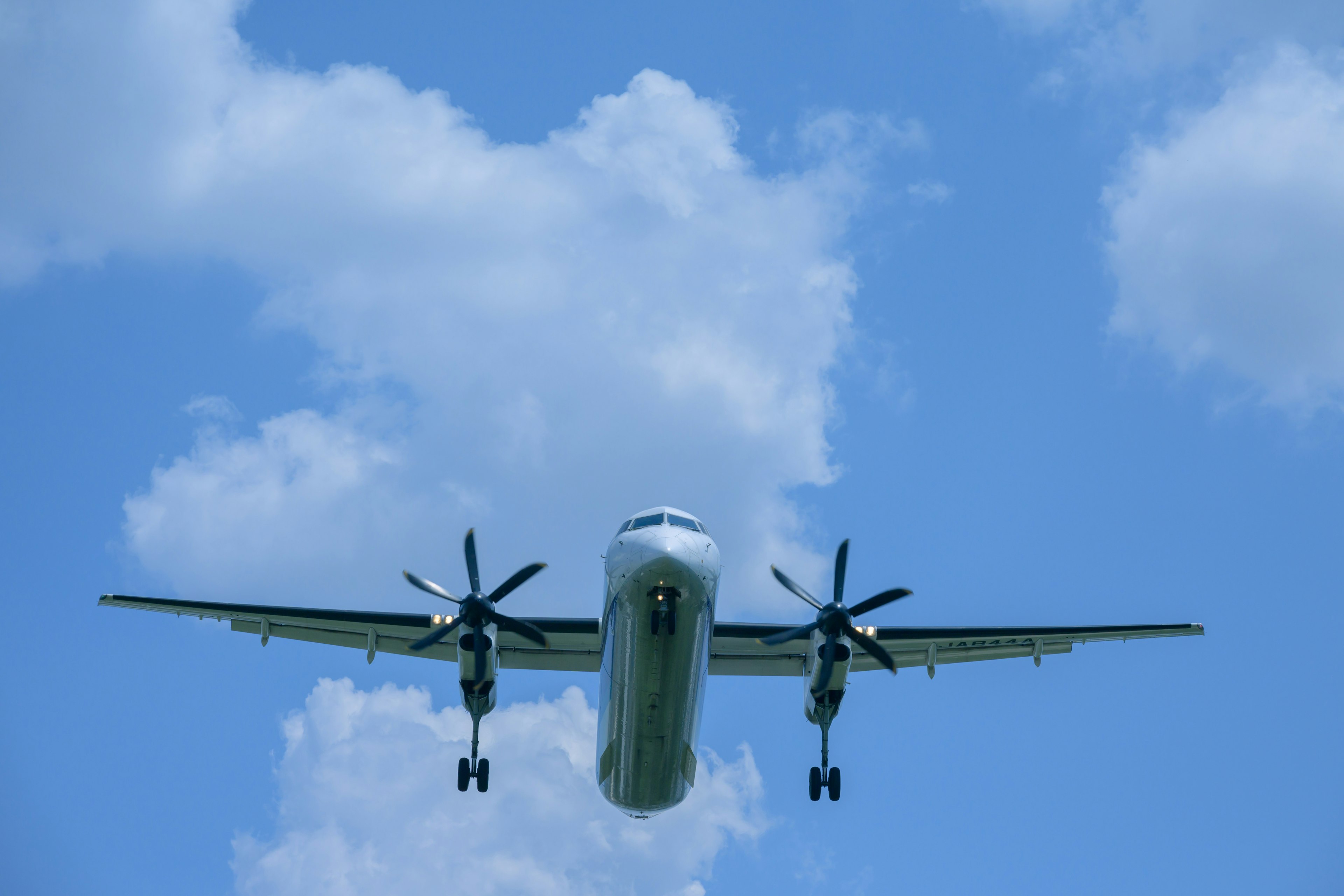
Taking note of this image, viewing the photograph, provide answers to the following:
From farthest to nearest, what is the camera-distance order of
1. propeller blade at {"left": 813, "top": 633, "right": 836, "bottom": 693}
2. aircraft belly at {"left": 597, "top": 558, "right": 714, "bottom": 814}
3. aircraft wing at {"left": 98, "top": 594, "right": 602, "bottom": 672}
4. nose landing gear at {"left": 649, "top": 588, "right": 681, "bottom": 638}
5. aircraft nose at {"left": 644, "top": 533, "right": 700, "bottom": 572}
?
aircraft wing at {"left": 98, "top": 594, "right": 602, "bottom": 672} → propeller blade at {"left": 813, "top": 633, "right": 836, "bottom": 693} → aircraft belly at {"left": 597, "top": 558, "right": 714, "bottom": 814} → nose landing gear at {"left": 649, "top": 588, "right": 681, "bottom": 638} → aircraft nose at {"left": 644, "top": 533, "right": 700, "bottom": 572}

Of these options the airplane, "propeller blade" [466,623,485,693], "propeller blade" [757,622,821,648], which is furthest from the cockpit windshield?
"propeller blade" [466,623,485,693]

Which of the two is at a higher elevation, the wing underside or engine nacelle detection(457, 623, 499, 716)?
the wing underside

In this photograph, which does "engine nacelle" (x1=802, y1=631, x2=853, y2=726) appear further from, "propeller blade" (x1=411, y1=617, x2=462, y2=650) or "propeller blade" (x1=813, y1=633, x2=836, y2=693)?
"propeller blade" (x1=411, y1=617, x2=462, y2=650)

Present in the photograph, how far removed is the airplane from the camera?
78.2ft

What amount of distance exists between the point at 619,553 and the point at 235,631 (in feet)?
41.6

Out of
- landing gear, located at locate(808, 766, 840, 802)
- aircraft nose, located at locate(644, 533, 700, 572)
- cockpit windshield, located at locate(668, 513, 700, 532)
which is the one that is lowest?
landing gear, located at locate(808, 766, 840, 802)

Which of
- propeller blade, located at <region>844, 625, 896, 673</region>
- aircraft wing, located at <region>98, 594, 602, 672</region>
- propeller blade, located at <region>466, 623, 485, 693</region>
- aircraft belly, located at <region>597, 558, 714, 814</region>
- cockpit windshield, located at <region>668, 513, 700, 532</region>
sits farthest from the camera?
aircraft wing, located at <region>98, 594, 602, 672</region>

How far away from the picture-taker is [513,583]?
27.5 m

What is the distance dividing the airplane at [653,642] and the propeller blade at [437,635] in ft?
0.12

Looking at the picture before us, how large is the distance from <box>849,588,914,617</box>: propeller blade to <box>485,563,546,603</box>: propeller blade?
761 centimetres

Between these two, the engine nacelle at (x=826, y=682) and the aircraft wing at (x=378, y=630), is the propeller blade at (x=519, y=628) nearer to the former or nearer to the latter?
the aircraft wing at (x=378, y=630)

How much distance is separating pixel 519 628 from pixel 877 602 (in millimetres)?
8663

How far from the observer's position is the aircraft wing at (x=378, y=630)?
95.5 feet

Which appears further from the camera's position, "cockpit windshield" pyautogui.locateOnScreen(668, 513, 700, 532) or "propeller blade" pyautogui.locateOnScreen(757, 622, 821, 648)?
"propeller blade" pyautogui.locateOnScreen(757, 622, 821, 648)
